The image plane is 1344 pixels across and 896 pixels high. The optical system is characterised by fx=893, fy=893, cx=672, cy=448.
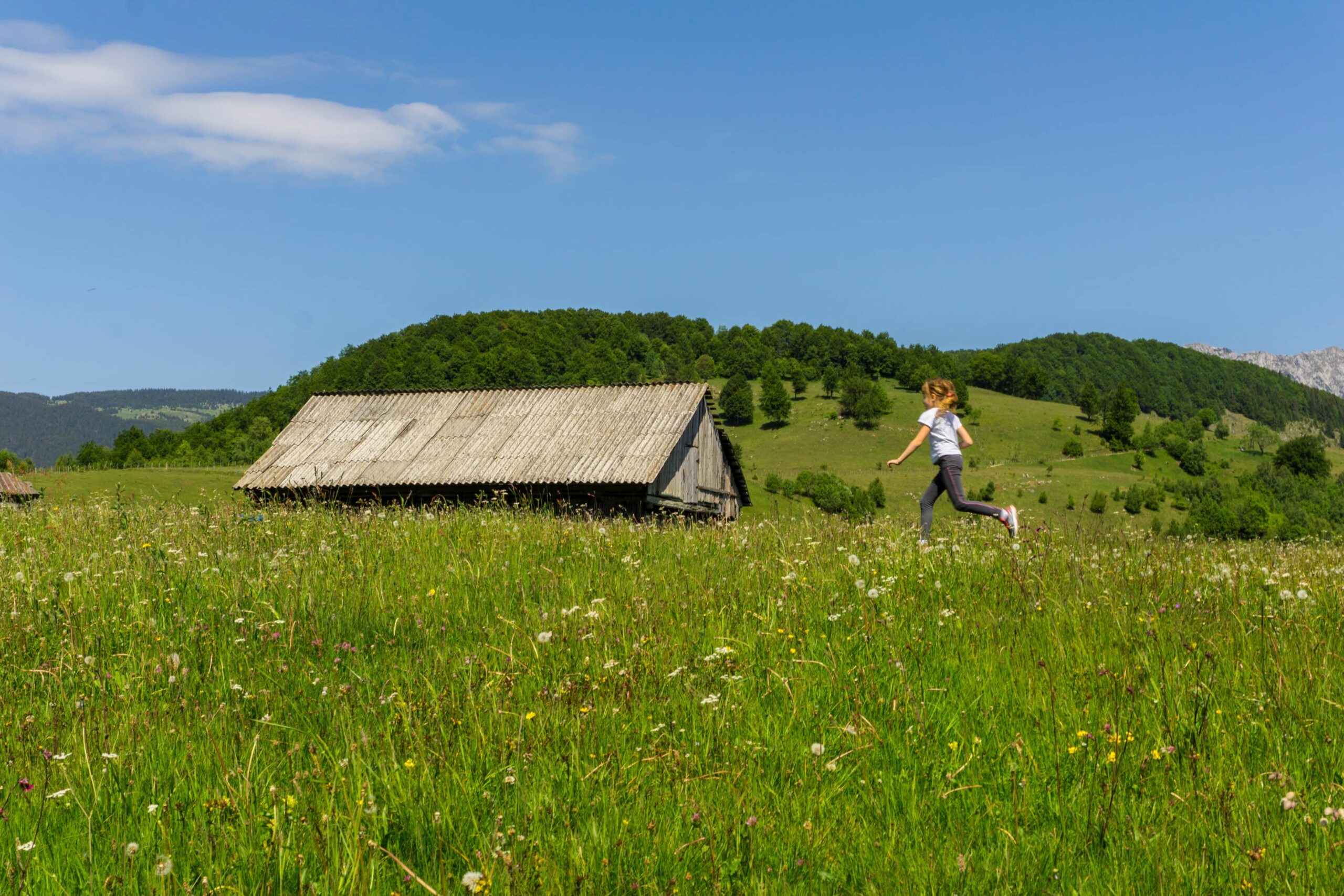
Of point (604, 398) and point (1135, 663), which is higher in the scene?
point (604, 398)

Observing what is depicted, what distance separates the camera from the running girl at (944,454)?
9031mm

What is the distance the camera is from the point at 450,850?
109 inches

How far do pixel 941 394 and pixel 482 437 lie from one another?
68.9 ft

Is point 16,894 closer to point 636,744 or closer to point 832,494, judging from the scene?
point 636,744

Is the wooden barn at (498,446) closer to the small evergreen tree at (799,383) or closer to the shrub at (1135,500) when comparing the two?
the shrub at (1135,500)

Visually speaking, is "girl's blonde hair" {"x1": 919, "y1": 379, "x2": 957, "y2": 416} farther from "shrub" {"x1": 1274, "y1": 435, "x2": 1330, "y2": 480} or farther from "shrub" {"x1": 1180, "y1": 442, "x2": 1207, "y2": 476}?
"shrub" {"x1": 1180, "y1": 442, "x2": 1207, "y2": 476}

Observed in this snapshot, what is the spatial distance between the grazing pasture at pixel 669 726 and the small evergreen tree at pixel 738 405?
Result: 167589mm

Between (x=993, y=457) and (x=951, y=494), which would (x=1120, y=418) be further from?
(x=951, y=494)

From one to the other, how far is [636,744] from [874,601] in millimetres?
2190

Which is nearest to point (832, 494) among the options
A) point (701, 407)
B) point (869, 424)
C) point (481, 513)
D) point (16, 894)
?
point (869, 424)

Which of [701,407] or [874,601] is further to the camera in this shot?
[701,407]

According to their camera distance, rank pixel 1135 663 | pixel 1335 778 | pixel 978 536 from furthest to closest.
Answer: pixel 978 536, pixel 1135 663, pixel 1335 778

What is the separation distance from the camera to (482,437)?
95.9 feet

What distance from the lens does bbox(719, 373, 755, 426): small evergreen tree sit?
17350 cm
